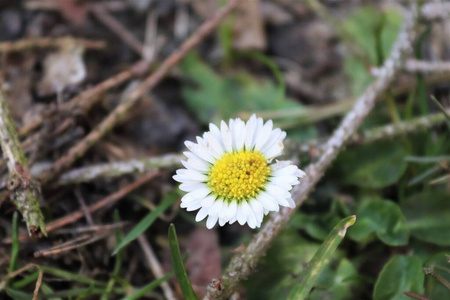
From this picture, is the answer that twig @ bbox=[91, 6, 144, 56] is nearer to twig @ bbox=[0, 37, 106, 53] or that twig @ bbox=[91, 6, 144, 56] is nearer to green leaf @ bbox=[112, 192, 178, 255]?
twig @ bbox=[0, 37, 106, 53]

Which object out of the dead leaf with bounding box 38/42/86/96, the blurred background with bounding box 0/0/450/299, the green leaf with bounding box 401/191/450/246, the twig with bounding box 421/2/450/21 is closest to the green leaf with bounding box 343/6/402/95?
the blurred background with bounding box 0/0/450/299

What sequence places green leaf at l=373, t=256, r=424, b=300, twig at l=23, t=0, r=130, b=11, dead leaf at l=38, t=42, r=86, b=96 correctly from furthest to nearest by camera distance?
twig at l=23, t=0, r=130, b=11, dead leaf at l=38, t=42, r=86, b=96, green leaf at l=373, t=256, r=424, b=300

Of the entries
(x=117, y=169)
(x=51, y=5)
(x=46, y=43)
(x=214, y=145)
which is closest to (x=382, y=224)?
(x=214, y=145)

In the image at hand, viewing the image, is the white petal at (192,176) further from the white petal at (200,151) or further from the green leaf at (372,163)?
the green leaf at (372,163)

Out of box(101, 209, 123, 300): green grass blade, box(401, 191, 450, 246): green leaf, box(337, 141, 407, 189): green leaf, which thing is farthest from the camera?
box(337, 141, 407, 189): green leaf

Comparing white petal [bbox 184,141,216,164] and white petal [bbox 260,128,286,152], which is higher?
white petal [bbox 260,128,286,152]

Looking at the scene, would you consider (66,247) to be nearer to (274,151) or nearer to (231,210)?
(231,210)

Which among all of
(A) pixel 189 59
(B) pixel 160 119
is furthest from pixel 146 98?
(A) pixel 189 59
